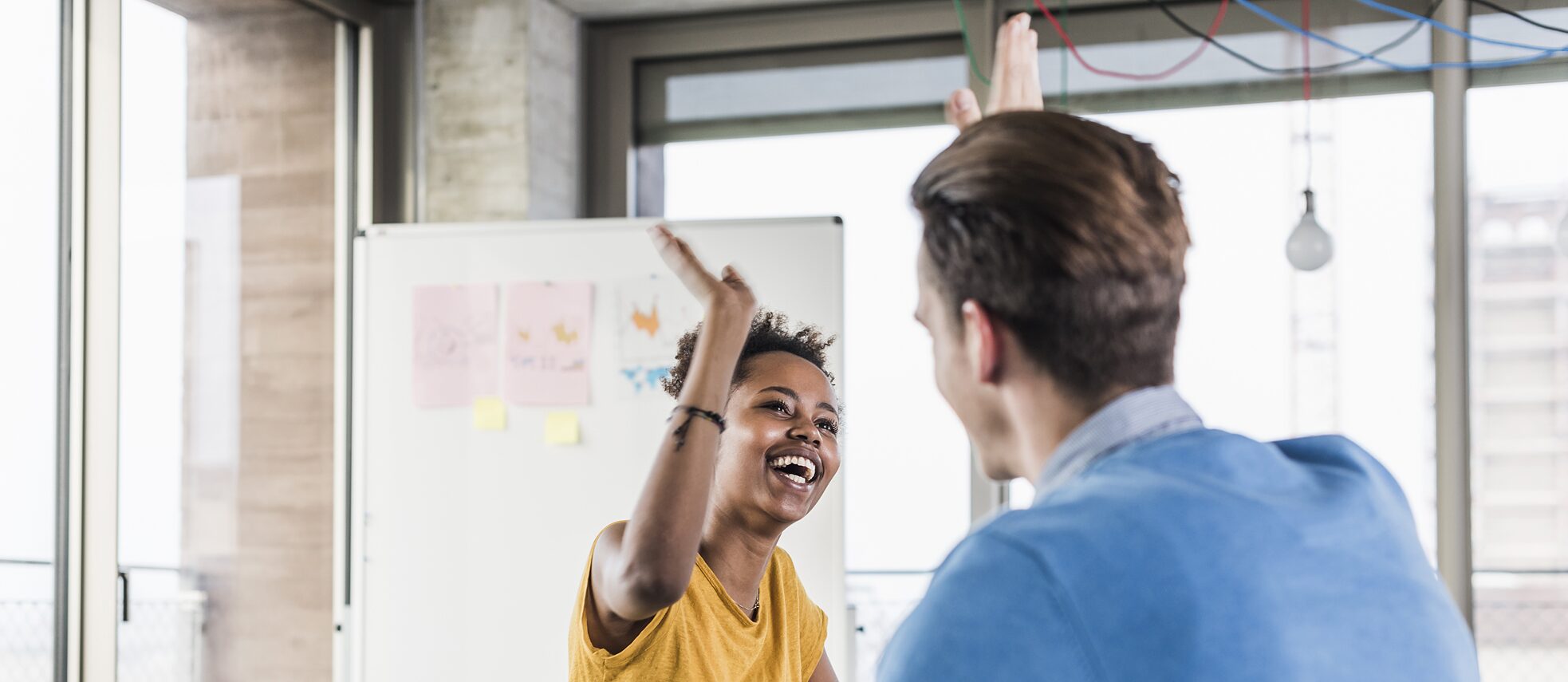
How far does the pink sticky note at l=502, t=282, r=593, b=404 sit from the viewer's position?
2889 mm

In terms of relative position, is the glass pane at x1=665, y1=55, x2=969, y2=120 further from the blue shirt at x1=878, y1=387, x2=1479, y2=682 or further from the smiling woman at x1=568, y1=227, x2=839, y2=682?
the blue shirt at x1=878, y1=387, x2=1479, y2=682

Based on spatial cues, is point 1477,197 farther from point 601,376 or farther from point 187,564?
point 187,564

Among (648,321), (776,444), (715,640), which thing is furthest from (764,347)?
(648,321)

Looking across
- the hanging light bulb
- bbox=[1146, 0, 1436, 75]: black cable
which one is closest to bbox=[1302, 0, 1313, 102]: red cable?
bbox=[1146, 0, 1436, 75]: black cable

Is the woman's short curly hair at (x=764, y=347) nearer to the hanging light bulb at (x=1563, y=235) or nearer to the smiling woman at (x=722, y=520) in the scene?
the smiling woman at (x=722, y=520)

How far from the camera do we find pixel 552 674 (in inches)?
110

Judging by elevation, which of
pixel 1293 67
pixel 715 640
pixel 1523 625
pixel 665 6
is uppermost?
pixel 665 6

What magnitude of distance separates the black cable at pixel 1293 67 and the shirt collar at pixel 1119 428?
8.69ft

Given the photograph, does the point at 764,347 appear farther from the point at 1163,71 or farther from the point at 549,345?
the point at 1163,71

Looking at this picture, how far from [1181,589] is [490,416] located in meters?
2.44

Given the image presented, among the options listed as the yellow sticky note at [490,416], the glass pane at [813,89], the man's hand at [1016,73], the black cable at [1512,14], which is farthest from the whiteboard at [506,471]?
the man's hand at [1016,73]

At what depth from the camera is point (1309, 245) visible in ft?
8.84

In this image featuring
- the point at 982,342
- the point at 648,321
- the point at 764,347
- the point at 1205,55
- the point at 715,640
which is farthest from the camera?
the point at 1205,55

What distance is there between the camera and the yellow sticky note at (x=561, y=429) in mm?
2871
